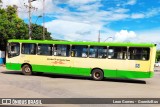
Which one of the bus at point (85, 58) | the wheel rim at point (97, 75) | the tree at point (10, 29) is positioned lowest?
the wheel rim at point (97, 75)

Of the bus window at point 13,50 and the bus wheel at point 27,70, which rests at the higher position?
the bus window at point 13,50

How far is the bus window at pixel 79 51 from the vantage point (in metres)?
23.1

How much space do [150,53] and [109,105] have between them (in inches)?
418

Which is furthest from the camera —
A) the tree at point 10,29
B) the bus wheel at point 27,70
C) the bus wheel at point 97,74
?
the tree at point 10,29

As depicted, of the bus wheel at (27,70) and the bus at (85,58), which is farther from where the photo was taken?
the bus wheel at (27,70)

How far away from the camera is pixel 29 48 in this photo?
81.3 ft

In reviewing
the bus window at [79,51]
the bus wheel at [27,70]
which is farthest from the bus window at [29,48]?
the bus window at [79,51]

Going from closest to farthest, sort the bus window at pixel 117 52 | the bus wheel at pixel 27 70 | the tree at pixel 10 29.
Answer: the bus window at pixel 117 52 < the bus wheel at pixel 27 70 < the tree at pixel 10 29

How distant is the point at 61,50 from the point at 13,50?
3881mm

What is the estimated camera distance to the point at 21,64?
82.2 ft

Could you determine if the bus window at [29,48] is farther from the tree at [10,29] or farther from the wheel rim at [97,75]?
the tree at [10,29]

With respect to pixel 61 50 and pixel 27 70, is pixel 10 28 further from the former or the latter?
pixel 61 50

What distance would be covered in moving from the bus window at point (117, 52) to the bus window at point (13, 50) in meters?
6.99

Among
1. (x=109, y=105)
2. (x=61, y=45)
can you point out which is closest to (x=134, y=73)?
(x=61, y=45)
